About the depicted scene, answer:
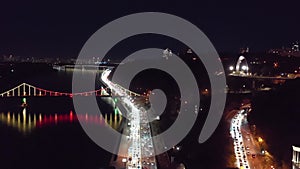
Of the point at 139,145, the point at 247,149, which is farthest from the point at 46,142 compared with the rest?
the point at 247,149

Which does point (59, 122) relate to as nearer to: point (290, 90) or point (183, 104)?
point (183, 104)

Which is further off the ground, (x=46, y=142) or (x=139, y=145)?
(x=139, y=145)

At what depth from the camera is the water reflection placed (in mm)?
7195

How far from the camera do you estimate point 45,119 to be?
7.93 metres

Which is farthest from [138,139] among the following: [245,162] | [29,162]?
[245,162]

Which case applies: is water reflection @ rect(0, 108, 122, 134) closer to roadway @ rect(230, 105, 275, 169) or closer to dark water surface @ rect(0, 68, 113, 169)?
dark water surface @ rect(0, 68, 113, 169)

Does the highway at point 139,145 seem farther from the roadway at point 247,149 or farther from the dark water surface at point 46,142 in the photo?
the roadway at point 247,149

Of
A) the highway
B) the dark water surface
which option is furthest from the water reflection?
the highway

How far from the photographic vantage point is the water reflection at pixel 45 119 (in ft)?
23.6

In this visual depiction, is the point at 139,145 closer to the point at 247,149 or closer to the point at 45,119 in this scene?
the point at 247,149

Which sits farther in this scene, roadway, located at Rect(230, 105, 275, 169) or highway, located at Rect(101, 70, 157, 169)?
highway, located at Rect(101, 70, 157, 169)

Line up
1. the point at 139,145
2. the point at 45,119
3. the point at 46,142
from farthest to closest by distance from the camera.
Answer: the point at 45,119 < the point at 46,142 < the point at 139,145

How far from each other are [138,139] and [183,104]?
A: 1.80 m

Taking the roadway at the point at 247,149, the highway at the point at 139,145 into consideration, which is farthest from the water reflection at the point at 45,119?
the roadway at the point at 247,149
